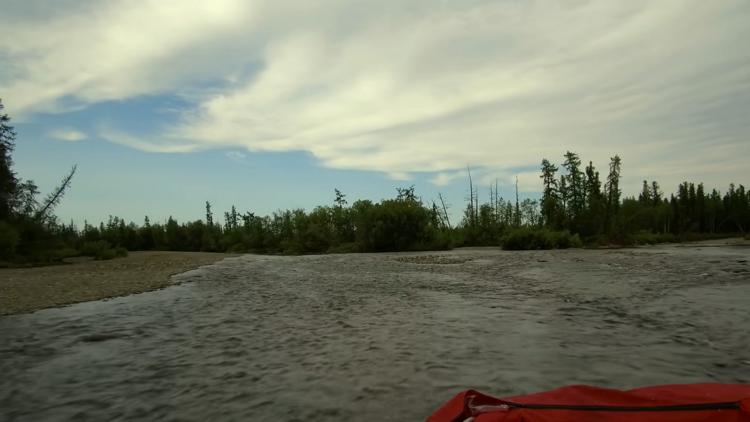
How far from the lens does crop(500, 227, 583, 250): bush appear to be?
38.6 m

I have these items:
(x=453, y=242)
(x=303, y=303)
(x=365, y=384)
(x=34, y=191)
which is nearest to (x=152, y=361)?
(x=365, y=384)

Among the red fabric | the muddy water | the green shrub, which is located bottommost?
the muddy water

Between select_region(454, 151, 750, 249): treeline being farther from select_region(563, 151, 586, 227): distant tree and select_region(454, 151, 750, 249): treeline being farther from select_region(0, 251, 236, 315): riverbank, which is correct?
select_region(0, 251, 236, 315): riverbank

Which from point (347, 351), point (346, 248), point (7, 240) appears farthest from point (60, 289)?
point (346, 248)

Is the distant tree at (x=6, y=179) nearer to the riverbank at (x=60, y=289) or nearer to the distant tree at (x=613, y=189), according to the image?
→ the riverbank at (x=60, y=289)

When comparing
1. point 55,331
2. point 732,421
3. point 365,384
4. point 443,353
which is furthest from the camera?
point 55,331

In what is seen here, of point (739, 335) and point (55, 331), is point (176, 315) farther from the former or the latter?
point (739, 335)

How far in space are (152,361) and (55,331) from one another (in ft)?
8.27

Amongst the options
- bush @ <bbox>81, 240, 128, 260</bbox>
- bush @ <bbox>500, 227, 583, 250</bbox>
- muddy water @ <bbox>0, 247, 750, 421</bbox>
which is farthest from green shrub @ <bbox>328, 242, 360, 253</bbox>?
muddy water @ <bbox>0, 247, 750, 421</bbox>

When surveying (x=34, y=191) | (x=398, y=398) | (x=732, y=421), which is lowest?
(x=398, y=398)

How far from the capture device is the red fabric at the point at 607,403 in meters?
2.49

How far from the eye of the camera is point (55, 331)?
272 inches

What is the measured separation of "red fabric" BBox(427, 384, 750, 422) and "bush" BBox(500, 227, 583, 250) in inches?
1440

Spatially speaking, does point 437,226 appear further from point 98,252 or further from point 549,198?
point 98,252
